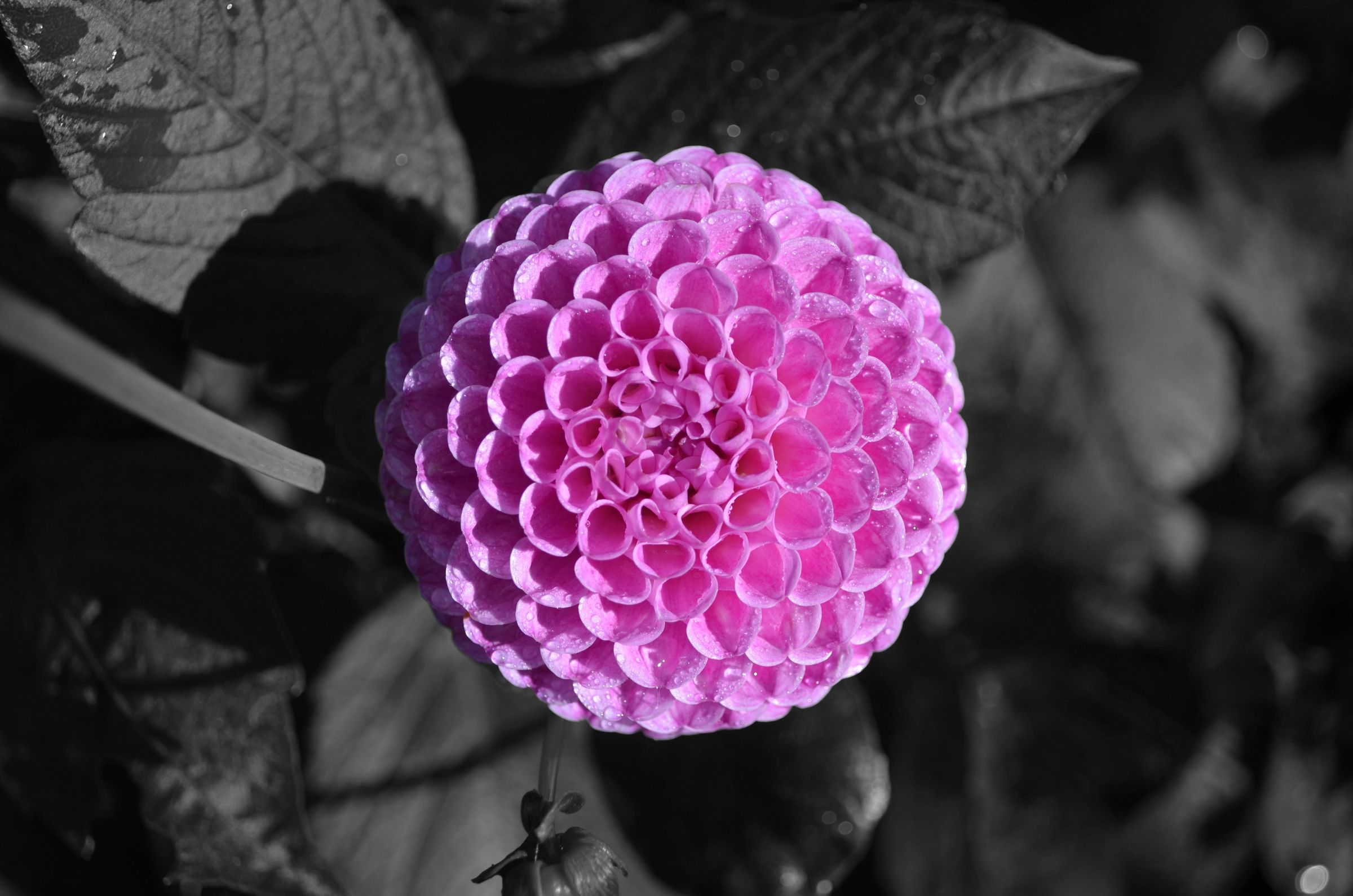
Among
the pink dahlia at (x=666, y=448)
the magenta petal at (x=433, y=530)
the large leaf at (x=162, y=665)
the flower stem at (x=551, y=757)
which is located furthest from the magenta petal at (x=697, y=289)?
the large leaf at (x=162, y=665)

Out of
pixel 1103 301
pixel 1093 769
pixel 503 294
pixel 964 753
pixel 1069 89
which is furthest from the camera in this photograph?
pixel 1103 301

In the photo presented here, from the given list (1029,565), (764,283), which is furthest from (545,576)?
(1029,565)

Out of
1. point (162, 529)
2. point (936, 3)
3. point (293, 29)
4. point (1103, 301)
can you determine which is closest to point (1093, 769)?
point (1103, 301)

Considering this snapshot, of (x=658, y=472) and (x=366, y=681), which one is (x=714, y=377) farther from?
(x=366, y=681)

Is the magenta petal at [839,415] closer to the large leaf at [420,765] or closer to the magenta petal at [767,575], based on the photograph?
the magenta petal at [767,575]

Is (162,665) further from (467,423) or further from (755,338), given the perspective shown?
(755,338)

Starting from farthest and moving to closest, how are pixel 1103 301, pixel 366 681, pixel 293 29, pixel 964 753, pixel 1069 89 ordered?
pixel 1103 301 → pixel 964 753 → pixel 366 681 → pixel 1069 89 → pixel 293 29

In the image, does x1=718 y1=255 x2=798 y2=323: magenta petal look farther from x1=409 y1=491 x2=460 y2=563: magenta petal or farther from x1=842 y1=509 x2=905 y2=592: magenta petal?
x1=409 y1=491 x2=460 y2=563: magenta petal
